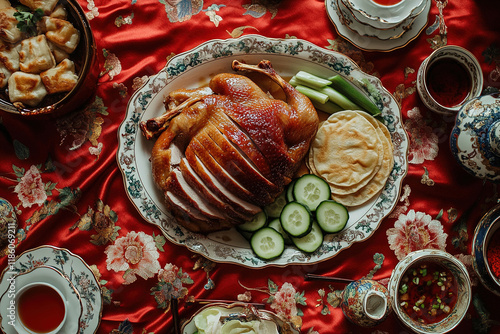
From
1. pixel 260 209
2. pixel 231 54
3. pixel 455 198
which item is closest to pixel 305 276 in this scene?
pixel 260 209

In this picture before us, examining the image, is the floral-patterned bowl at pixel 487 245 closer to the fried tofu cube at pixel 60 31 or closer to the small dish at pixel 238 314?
the small dish at pixel 238 314

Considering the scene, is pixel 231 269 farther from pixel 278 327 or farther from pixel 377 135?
pixel 377 135

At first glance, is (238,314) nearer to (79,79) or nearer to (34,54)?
(79,79)

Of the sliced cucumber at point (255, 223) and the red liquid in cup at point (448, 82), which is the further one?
the red liquid in cup at point (448, 82)

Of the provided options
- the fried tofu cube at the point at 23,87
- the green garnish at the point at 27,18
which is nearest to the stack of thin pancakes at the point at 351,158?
the fried tofu cube at the point at 23,87

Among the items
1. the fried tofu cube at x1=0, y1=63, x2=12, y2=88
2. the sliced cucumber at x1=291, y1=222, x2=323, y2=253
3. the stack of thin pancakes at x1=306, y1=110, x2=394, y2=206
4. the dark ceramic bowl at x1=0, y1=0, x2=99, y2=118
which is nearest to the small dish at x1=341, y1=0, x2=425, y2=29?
the stack of thin pancakes at x1=306, y1=110, x2=394, y2=206

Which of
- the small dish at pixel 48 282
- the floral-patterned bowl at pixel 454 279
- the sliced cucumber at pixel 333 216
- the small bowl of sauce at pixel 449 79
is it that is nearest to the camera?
the small dish at pixel 48 282

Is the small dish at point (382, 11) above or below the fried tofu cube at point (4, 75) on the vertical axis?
above

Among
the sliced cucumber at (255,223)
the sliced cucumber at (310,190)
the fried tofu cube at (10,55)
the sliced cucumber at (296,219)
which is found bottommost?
the sliced cucumber at (255,223)

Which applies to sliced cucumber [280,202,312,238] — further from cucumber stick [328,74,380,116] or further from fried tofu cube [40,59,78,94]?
fried tofu cube [40,59,78,94]
